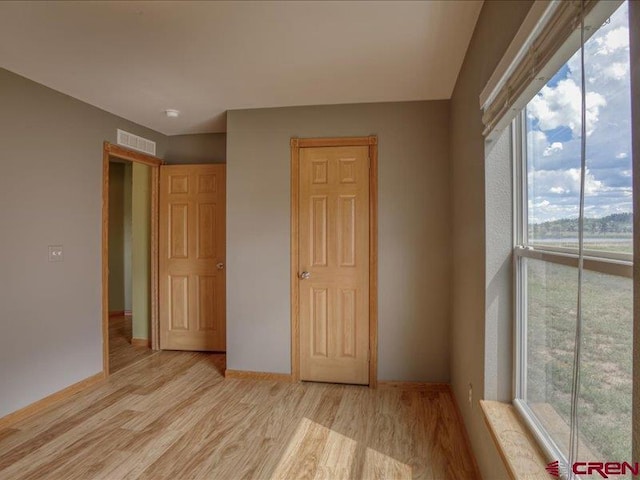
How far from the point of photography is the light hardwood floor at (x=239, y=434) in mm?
1910

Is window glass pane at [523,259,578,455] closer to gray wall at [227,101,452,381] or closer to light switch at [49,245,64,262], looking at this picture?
gray wall at [227,101,452,381]

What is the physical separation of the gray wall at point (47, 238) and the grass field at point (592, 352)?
3.15 m

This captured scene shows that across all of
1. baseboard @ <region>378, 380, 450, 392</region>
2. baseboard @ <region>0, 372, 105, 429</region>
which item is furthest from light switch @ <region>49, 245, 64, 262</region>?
baseboard @ <region>378, 380, 450, 392</region>

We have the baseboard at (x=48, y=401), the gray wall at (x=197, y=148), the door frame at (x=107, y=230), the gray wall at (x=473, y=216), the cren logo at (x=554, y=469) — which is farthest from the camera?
the gray wall at (x=197, y=148)

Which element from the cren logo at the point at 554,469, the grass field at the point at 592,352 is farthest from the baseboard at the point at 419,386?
the cren logo at the point at 554,469

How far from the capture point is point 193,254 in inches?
151

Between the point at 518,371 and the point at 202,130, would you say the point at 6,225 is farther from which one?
the point at 518,371

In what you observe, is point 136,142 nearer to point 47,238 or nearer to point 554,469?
point 47,238

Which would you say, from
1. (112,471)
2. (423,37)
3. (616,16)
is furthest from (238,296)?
(616,16)

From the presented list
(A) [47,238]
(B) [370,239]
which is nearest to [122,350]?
(A) [47,238]

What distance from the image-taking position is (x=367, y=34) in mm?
1947

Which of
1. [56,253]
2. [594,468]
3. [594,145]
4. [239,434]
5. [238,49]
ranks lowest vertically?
[239,434]

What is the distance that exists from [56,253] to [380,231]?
258 cm

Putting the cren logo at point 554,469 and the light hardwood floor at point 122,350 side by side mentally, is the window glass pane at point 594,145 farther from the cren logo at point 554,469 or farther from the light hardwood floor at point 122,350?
the light hardwood floor at point 122,350
